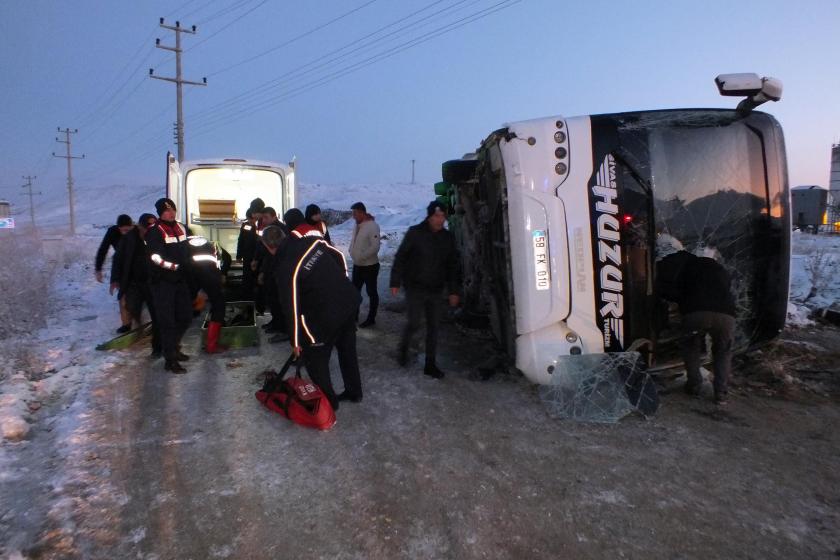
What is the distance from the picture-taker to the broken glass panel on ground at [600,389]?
4129 mm

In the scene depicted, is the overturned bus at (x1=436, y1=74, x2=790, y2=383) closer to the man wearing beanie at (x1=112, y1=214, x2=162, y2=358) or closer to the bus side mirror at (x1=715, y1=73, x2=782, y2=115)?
the bus side mirror at (x1=715, y1=73, x2=782, y2=115)

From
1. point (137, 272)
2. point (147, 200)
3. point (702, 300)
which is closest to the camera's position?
point (702, 300)

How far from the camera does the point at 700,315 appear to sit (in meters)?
4.21

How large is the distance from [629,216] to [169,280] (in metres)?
4.43

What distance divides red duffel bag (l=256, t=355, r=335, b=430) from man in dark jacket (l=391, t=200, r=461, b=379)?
1471mm

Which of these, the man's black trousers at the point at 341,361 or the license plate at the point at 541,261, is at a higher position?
the license plate at the point at 541,261

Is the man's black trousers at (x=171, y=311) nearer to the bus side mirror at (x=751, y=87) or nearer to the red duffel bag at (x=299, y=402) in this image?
the red duffel bag at (x=299, y=402)

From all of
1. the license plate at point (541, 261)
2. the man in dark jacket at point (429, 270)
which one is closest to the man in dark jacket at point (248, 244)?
the man in dark jacket at point (429, 270)

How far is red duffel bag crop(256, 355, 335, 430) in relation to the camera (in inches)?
153

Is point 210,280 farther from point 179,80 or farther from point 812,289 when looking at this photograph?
point 179,80

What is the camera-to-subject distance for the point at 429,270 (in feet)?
16.7

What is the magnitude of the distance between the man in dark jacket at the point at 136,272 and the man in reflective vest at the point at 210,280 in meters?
0.49

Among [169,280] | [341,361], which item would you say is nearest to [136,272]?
[169,280]

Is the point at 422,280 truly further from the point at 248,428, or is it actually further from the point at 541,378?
the point at 248,428
